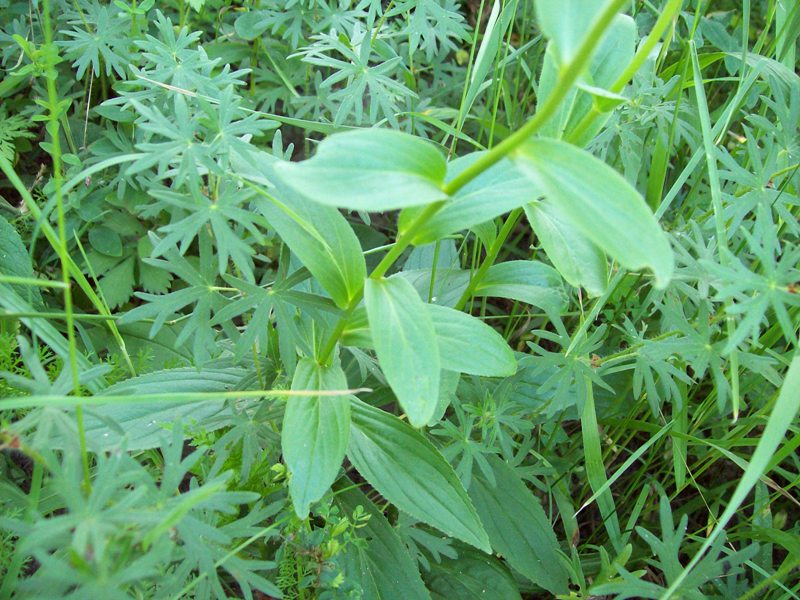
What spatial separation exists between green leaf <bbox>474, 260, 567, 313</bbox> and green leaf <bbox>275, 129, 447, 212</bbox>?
0.55 m

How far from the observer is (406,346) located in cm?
106

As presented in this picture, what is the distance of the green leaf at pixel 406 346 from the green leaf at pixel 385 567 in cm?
41

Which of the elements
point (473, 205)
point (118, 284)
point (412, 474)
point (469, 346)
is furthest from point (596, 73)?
point (118, 284)

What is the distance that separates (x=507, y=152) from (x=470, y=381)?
738 mm

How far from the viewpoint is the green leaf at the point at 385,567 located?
4.50 ft

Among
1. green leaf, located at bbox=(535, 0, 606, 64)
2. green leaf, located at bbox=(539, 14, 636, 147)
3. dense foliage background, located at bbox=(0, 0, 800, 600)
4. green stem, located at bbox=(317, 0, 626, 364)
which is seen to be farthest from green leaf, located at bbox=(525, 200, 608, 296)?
green leaf, located at bbox=(535, 0, 606, 64)

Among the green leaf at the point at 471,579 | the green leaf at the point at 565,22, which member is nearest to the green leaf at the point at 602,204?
the green leaf at the point at 565,22

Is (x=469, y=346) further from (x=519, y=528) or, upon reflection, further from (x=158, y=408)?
(x=158, y=408)

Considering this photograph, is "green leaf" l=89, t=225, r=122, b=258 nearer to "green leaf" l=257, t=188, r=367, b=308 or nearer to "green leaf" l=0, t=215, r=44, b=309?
"green leaf" l=0, t=215, r=44, b=309

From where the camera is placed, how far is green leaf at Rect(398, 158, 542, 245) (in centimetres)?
111

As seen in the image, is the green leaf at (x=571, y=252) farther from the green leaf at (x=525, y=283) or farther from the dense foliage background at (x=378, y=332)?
the green leaf at (x=525, y=283)

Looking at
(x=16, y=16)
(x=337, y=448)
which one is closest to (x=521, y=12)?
(x=16, y=16)

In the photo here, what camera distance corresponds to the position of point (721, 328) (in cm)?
150

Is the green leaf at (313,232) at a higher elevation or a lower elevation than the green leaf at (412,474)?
higher
